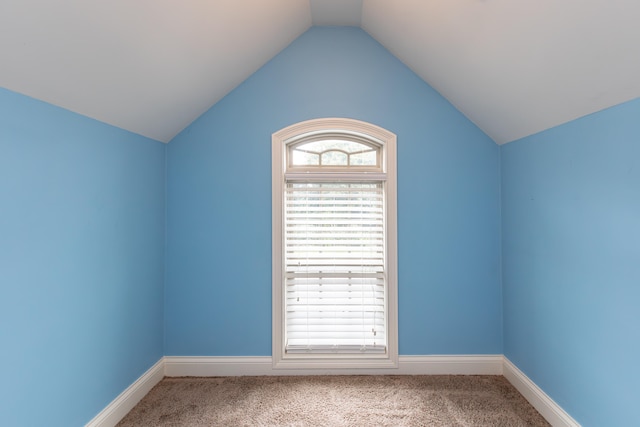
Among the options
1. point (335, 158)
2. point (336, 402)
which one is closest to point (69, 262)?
point (336, 402)

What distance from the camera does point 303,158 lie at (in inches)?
119

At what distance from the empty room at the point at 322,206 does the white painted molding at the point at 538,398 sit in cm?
2

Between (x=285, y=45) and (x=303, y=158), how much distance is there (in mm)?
917

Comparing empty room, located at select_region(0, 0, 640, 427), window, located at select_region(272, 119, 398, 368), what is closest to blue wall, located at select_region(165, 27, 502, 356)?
empty room, located at select_region(0, 0, 640, 427)

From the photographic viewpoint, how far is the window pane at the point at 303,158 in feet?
9.90

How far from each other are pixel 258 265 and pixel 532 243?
2033mm

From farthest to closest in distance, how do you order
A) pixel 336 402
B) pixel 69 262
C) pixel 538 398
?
pixel 336 402 < pixel 538 398 < pixel 69 262

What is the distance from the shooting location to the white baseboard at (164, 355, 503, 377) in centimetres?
281

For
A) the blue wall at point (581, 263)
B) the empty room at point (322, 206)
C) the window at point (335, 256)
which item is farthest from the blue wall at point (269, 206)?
the blue wall at point (581, 263)

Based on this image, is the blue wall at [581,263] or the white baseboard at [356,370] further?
the white baseboard at [356,370]

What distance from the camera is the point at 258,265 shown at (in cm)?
283

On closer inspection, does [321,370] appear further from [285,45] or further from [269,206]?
[285,45]

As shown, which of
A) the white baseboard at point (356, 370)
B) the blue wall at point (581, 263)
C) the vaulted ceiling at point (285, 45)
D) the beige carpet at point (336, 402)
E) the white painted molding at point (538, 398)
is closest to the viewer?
the vaulted ceiling at point (285, 45)

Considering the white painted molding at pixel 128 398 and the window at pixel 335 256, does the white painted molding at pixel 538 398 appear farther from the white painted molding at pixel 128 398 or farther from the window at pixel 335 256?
the white painted molding at pixel 128 398
